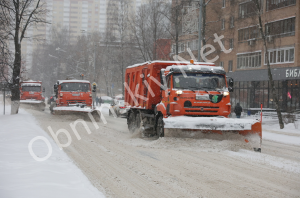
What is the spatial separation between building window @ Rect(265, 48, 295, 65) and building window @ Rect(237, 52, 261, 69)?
7.77 feet

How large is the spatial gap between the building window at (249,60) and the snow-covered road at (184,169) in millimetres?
28800

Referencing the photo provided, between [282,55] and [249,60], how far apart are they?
5735 millimetres

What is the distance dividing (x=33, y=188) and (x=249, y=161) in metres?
5.26

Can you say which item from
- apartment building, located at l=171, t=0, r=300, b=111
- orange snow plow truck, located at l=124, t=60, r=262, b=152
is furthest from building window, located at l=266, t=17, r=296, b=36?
orange snow plow truck, located at l=124, t=60, r=262, b=152

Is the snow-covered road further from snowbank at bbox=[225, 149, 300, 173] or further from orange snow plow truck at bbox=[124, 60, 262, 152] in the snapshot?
orange snow plow truck at bbox=[124, 60, 262, 152]

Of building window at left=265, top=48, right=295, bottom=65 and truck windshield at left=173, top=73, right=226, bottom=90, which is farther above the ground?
building window at left=265, top=48, right=295, bottom=65

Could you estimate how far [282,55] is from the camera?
115 feet

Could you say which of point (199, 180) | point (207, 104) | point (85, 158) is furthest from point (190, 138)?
point (199, 180)

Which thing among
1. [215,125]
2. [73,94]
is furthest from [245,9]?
[215,125]

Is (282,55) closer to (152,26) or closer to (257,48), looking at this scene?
(257,48)

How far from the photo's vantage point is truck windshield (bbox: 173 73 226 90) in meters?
12.2

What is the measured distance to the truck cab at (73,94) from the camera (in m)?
22.7

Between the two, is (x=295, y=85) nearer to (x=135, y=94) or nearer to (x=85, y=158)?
(x=135, y=94)

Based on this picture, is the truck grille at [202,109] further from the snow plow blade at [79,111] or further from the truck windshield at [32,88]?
the truck windshield at [32,88]
